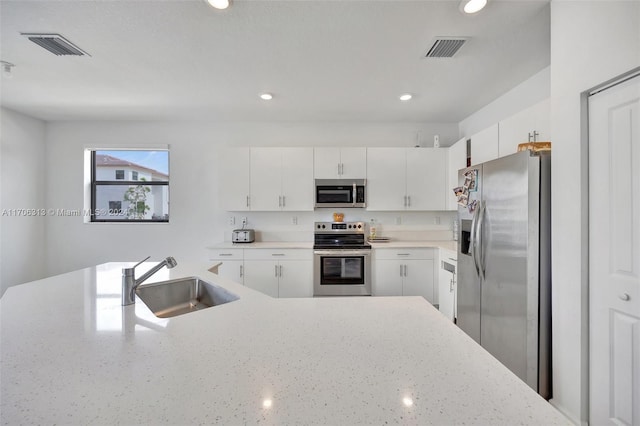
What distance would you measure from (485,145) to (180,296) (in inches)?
112

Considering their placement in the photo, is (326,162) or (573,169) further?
(326,162)

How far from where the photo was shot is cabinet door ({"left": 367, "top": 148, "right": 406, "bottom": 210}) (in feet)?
11.9

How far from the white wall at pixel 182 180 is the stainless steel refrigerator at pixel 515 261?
1.92 meters

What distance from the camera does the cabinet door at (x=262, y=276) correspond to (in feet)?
11.0

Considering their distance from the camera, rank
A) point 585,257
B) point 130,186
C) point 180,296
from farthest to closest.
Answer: point 130,186
point 180,296
point 585,257

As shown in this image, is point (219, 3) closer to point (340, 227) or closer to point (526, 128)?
point (526, 128)

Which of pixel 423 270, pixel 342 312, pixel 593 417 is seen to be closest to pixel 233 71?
pixel 342 312

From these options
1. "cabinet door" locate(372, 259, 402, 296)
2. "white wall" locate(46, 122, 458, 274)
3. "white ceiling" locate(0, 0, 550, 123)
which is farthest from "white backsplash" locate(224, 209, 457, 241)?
"white ceiling" locate(0, 0, 550, 123)

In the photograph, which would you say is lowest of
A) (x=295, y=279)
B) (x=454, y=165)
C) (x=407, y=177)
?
(x=295, y=279)

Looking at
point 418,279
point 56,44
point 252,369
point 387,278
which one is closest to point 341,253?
point 387,278

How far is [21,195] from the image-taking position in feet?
11.4

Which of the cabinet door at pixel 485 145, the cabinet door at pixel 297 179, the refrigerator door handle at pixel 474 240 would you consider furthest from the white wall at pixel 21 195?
the cabinet door at pixel 485 145

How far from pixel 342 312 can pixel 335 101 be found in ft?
8.38

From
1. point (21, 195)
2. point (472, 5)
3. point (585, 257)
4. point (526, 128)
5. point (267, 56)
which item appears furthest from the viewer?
point (21, 195)
